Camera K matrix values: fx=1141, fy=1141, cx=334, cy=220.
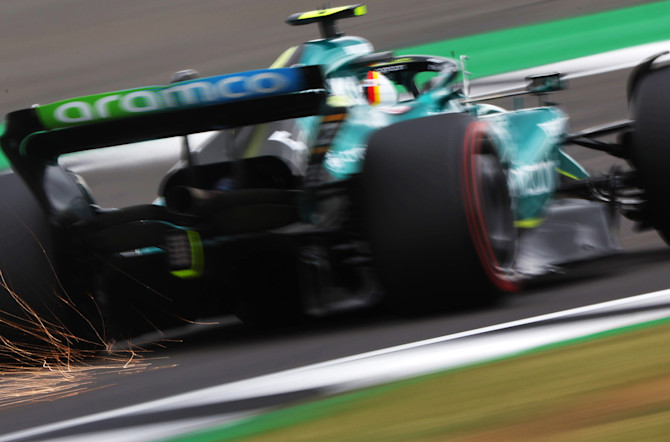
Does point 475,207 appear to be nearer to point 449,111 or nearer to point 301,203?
point 301,203

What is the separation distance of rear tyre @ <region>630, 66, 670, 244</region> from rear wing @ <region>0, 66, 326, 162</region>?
1.82 metres

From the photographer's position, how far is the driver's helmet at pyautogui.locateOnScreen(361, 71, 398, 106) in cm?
565

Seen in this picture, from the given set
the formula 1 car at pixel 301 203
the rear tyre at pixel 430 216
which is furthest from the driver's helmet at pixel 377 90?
the rear tyre at pixel 430 216

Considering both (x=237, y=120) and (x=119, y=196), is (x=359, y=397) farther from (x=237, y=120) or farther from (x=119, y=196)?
(x=119, y=196)

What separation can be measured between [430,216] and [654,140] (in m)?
1.59

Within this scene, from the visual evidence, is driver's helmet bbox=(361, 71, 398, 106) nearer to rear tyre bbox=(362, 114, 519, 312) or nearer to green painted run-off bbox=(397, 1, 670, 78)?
rear tyre bbox=(362, 114, 519, 312)

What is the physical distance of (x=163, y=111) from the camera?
4684 millimetres

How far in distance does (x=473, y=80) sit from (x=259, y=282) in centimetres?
624

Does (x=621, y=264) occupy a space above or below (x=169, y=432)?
below

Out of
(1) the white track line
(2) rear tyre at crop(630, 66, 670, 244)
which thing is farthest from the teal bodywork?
(1) the white track line

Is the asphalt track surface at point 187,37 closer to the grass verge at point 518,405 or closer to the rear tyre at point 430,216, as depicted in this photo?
the rear tyre at point 430,216

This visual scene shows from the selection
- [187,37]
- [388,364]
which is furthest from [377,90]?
[187,37]

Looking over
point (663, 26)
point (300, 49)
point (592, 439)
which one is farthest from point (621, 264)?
point (663, 26)

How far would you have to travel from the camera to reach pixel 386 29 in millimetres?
13438
